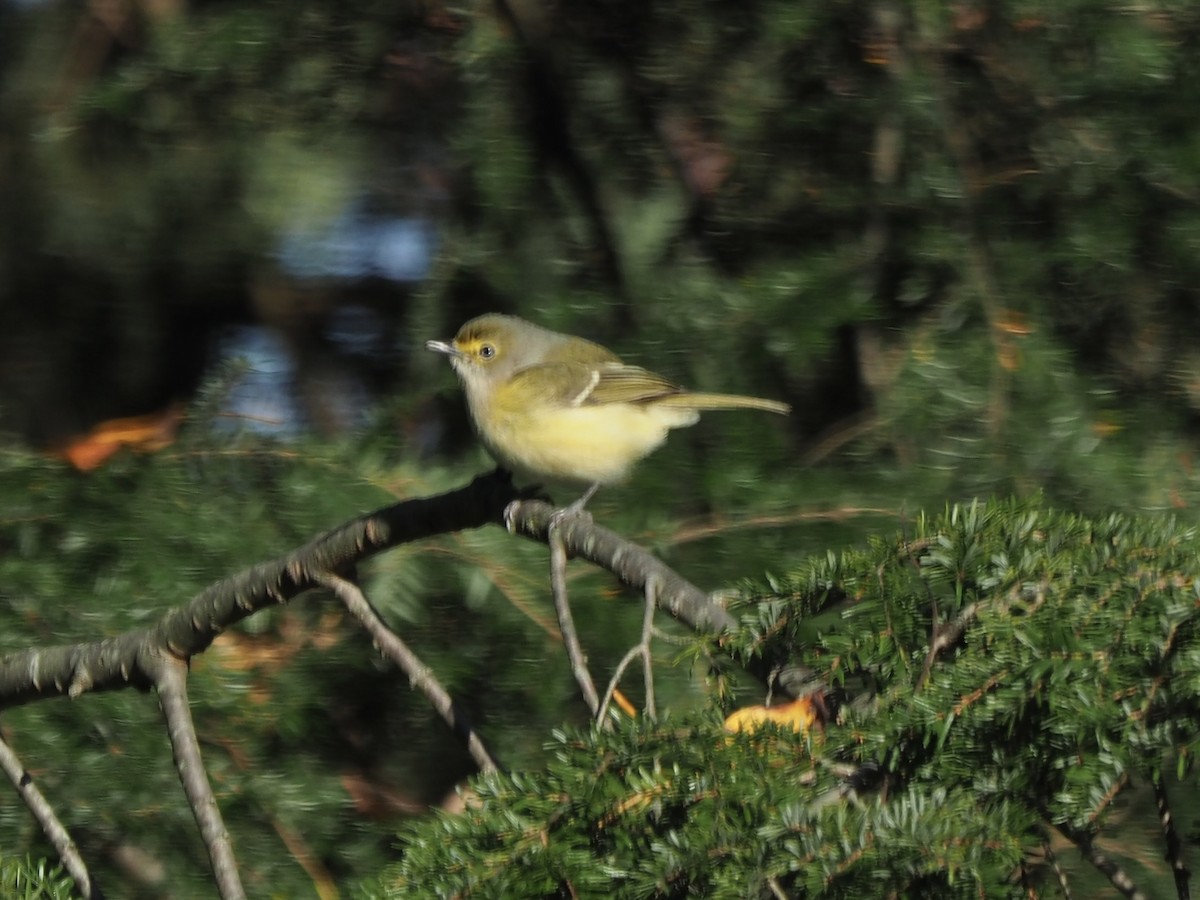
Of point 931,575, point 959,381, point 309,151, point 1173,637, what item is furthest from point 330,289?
point 1173,637

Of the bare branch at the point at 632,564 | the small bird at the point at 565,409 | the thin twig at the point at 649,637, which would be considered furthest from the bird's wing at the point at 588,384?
the thin twig at the point at 649,637

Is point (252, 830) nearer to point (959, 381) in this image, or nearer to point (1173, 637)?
point (959, 381)

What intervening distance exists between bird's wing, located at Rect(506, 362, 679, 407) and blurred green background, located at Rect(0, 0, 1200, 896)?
0.23ft

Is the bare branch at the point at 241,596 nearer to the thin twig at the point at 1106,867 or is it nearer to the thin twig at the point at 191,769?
the thin twig at the point at 191,769

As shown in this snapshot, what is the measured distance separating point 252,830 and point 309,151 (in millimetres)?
1665

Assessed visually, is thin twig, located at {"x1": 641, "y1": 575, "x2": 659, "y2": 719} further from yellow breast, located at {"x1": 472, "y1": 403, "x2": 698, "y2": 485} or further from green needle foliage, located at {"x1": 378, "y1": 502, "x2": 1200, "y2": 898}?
yellow breast, located at {"x1": 472, "y1": 403, "x2": 698, "y2": 485}

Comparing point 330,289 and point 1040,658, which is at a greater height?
point 1040,658

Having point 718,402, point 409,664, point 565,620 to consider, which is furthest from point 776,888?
point 718,402

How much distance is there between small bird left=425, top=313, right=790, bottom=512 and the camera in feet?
10.5

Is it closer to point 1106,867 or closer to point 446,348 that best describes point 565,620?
point 1106,867

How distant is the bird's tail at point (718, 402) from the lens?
3090mm

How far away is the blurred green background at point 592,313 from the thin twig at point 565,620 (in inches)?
25.7

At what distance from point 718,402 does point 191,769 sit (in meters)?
1.47

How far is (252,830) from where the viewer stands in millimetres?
2809
